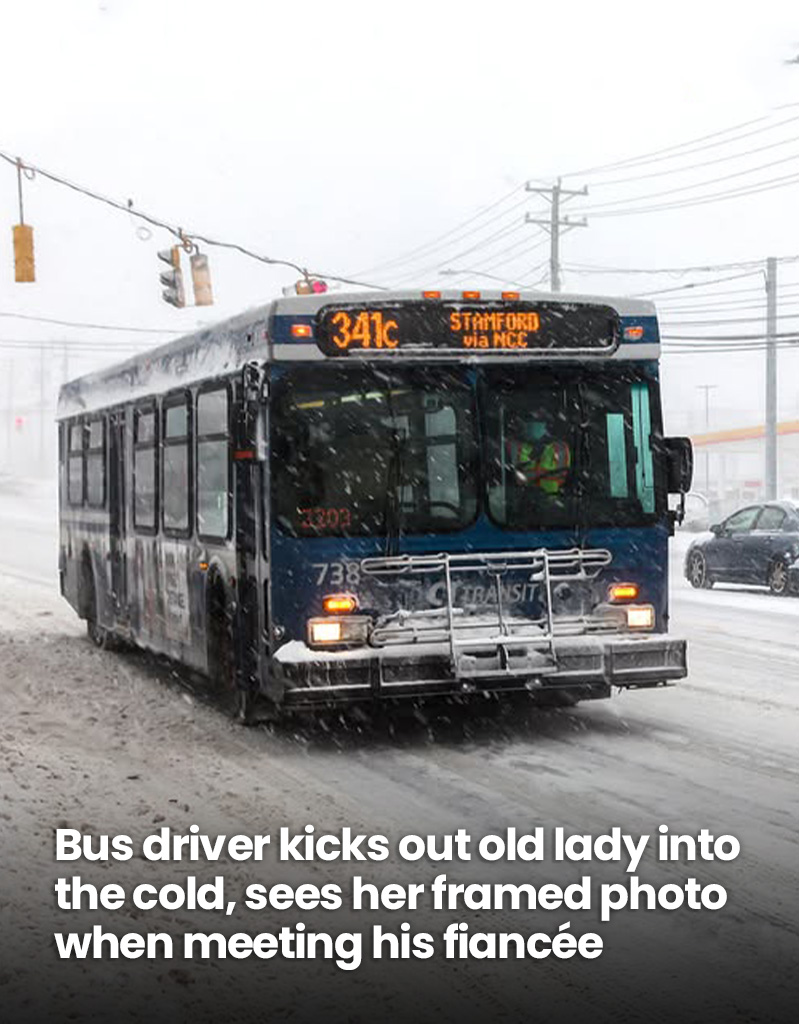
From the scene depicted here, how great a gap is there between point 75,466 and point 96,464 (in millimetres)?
1486

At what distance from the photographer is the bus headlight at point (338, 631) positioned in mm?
10453

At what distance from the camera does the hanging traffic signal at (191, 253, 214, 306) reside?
25.7 m

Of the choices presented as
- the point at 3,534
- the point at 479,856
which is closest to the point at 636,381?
the point at 479,856

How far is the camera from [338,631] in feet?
34.3

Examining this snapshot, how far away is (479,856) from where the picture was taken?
24.7ft

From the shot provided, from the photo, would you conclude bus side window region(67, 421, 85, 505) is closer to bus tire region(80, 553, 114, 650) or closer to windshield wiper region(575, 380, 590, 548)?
bus tire region(80, 553, 114, 650)

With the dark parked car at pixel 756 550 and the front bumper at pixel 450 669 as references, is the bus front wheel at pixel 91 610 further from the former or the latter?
the dark parked car at pixel 756 550

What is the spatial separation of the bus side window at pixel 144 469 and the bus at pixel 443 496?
7.92 feet

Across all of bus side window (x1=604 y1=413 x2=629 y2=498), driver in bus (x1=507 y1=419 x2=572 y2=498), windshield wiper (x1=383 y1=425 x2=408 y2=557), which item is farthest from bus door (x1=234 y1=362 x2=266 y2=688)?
bus side window (x1=604 y1=413 x2=629 y2=498)

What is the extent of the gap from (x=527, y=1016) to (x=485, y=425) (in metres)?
5.85

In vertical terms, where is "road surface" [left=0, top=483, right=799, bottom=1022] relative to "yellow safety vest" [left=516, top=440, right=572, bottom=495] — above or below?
below

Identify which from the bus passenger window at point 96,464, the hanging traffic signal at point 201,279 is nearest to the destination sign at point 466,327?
the bus passenger window at point 96,464

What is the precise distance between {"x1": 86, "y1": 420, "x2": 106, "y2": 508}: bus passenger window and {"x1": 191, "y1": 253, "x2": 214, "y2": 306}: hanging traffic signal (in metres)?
8.77

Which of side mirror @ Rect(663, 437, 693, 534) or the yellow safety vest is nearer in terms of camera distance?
the yellow safety vest
